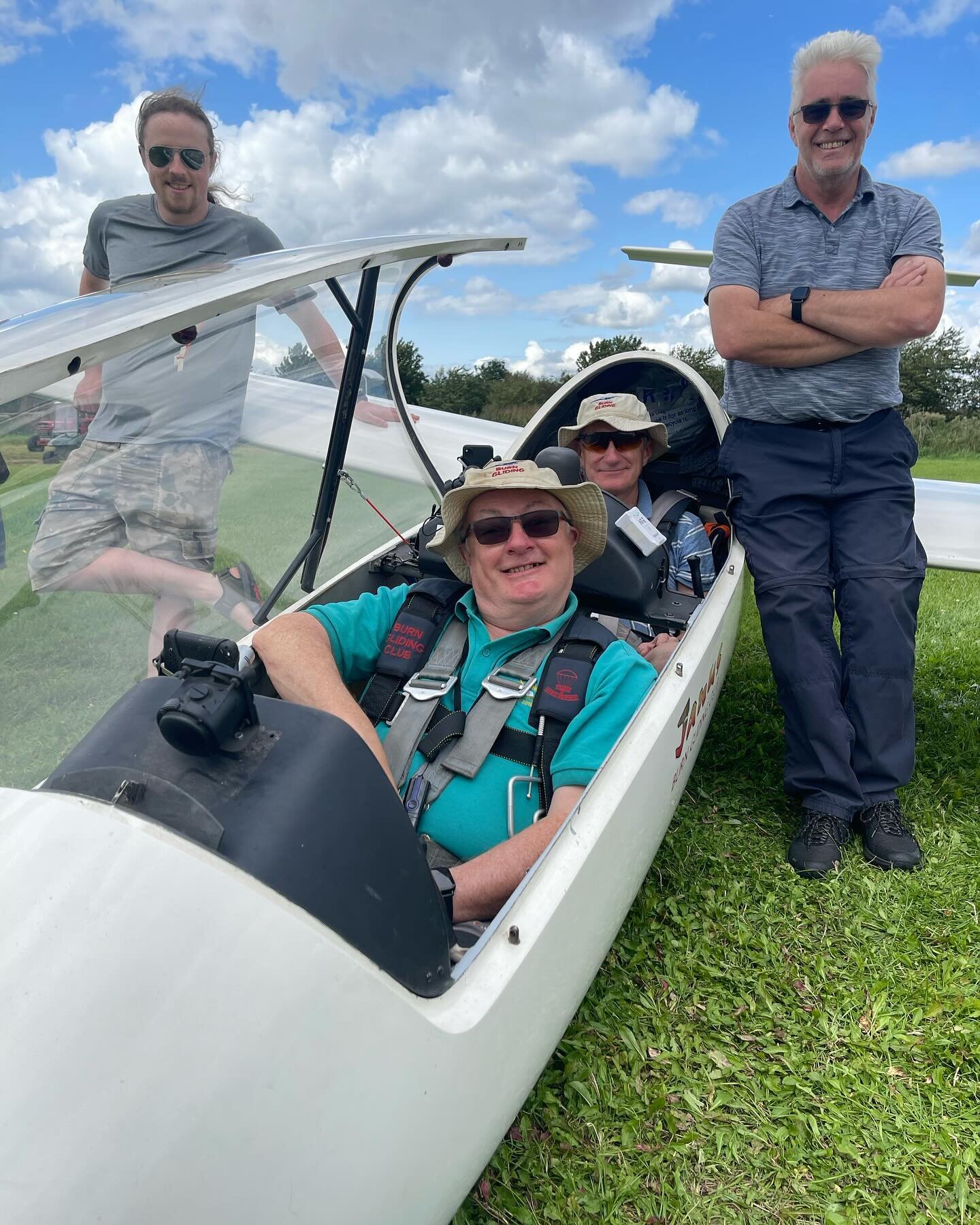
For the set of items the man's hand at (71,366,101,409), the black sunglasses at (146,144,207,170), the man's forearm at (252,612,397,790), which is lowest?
the man's forearm at (252,612,397,790)

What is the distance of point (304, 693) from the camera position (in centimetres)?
217

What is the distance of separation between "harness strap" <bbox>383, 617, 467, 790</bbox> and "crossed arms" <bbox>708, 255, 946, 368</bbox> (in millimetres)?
1654

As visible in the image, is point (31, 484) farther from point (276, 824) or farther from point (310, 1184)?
point (310, 1184)

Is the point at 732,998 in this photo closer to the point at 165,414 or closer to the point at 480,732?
the point at 480,732

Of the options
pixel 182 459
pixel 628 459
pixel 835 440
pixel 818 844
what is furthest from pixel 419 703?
pixel 835 440

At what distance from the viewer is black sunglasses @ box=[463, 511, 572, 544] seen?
2.41 meters

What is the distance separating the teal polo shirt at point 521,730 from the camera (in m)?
2.10

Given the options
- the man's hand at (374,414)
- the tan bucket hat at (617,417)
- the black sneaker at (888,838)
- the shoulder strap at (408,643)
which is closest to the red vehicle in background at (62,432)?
the shoulder strap at (408,643)

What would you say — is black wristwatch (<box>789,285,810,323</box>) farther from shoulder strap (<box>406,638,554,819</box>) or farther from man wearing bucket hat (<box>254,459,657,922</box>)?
shoulder strap (<box>406,638,554,819</box>)

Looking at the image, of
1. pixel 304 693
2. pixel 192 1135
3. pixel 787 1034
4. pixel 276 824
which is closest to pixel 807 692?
pixel 787 1034

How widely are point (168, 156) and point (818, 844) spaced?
364cm

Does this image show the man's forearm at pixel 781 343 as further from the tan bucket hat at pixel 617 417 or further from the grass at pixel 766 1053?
the grass at pixel 766 1053

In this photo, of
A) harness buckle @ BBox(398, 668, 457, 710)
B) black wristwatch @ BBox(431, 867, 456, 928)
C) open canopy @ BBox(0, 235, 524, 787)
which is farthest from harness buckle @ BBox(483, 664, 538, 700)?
open canopy @ BBox(0, 235, 524, 787)

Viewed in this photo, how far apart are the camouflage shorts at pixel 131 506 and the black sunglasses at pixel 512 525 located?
1.37 meters
